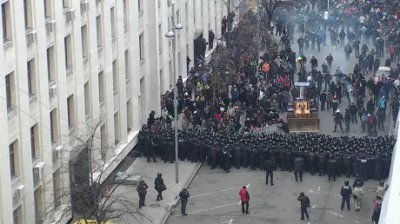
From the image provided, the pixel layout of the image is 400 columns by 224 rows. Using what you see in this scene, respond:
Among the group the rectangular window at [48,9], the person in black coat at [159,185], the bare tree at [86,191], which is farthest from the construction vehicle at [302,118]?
the rectangular window at [48,9]

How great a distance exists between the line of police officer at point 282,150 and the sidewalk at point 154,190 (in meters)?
0.67

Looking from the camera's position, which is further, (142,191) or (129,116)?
(129,116)

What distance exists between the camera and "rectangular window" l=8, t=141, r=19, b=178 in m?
42.2

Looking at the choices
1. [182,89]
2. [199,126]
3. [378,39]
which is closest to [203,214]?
[199,126]

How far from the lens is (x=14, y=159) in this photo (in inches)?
1670

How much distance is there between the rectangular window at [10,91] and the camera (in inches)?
1634

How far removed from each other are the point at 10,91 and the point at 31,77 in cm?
215

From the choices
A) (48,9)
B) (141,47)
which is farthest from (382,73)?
(48,9)

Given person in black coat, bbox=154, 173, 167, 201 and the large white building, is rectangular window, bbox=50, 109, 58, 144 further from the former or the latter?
person in black coat, bbox=154, 173, 167, 201

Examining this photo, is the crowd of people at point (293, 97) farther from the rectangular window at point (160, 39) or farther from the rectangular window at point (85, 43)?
the rectangular window at point (85, 43)

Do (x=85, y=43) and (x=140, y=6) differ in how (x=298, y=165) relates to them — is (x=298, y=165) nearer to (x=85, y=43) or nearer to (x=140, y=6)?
(x=85, y=43)

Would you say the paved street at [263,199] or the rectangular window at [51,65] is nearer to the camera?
the rectangular window at [51,65]

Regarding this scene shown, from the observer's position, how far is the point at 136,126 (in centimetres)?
5853

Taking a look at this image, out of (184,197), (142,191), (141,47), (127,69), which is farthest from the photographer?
(141,47)
